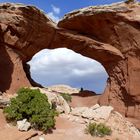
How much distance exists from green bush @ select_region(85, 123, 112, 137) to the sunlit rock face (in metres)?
5.58

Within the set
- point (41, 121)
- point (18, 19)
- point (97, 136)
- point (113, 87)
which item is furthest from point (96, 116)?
point (18, 19)

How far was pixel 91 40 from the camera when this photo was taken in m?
20.7

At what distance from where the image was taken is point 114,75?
2050cm

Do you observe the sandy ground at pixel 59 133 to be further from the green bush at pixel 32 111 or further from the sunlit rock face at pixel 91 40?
the sunlit rock face at pixel 91 40

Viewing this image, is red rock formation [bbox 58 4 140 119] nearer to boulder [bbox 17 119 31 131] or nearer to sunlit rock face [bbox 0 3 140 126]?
sunlit rock face [bbox 0 3 140 126]

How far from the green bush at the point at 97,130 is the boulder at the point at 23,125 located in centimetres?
244

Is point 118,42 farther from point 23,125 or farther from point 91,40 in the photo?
point 23,125

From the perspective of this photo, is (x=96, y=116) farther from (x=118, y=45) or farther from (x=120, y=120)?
(x=118, y=45)

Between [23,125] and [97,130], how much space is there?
2989 millimetres

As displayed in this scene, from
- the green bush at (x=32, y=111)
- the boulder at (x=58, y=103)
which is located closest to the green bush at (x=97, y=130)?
the green bush at (x=32, y=111)

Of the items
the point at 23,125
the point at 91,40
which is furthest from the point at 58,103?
the point at 91,40

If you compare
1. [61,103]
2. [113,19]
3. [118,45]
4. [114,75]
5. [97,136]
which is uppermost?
[113,19]

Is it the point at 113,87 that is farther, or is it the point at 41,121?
the point at 113,87

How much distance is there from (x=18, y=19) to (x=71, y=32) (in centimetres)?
377
